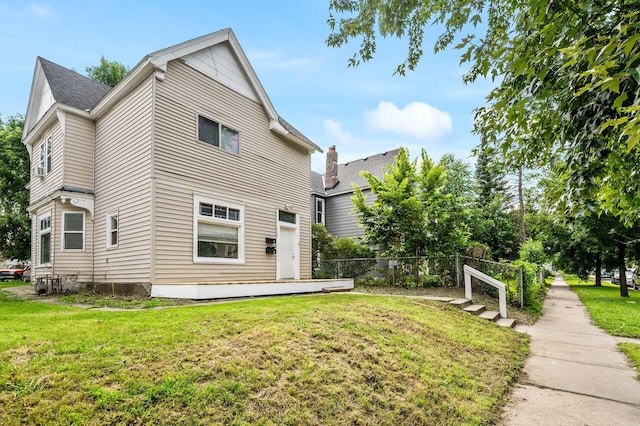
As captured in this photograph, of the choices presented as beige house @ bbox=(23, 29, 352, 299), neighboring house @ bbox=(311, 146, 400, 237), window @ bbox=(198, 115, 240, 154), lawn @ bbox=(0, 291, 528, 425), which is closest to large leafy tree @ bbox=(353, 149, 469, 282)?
beige house @ bbox=(23, 29, 352, 299)

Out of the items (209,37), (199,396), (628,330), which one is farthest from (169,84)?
(628,330)

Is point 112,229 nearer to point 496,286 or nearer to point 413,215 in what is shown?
point 413,215

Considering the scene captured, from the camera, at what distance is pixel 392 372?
398 centimetres

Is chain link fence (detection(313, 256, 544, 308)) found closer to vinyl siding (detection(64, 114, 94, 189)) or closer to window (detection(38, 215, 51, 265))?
vinyl siding (detection(64, 114, 94, 189))

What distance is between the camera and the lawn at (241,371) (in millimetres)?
2596

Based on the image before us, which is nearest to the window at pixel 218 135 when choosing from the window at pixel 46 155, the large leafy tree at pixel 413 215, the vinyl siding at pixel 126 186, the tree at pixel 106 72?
the vinyl siding at pixel 126 186

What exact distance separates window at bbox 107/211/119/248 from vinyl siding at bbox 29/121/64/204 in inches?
81.3

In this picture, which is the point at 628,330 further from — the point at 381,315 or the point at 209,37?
the point at 209,37

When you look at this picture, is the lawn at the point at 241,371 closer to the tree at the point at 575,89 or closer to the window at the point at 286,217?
the tree at the point at 575,89

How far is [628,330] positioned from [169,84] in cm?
1297

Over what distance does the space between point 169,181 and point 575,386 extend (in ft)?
29.5

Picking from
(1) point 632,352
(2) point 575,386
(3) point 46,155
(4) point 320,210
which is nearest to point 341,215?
(4) point 320,210

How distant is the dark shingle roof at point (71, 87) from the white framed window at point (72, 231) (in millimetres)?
3459

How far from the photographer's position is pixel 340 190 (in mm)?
21359
